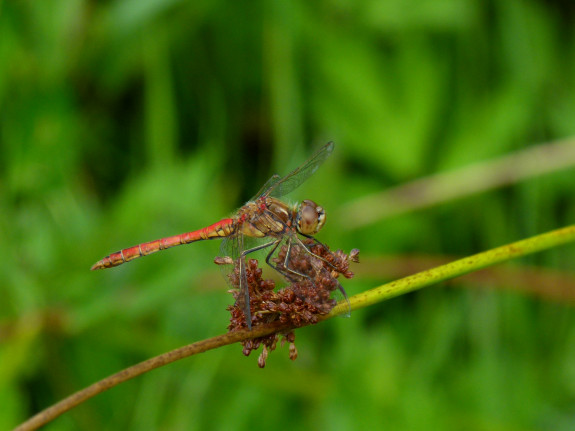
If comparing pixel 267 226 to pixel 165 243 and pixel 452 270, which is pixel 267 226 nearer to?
pixel 165 243

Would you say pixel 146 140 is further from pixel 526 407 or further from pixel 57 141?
pixel 526 407

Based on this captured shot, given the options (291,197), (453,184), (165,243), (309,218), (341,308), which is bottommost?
(341,308)

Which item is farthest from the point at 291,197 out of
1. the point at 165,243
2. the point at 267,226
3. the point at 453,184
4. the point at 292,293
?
the point at 292,293

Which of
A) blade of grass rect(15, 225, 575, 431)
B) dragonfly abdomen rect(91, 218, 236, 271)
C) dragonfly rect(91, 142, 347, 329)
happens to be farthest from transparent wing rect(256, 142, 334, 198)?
blade of grass rect(15, 225, 575, 431)

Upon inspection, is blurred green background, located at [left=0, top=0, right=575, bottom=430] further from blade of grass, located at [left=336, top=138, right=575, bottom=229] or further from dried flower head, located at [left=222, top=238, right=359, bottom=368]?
dried flower head, located at [left=222, top=238, right=359, bottom=368]

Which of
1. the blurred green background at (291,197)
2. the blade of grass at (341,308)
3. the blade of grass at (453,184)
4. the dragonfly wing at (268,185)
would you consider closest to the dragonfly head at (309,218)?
the dragonfly wing at (268,185)

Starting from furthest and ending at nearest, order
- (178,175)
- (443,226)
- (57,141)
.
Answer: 1. (443,226)
2. (178,175)
3. (57,141)

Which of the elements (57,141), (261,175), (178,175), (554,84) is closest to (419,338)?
(261,175)
